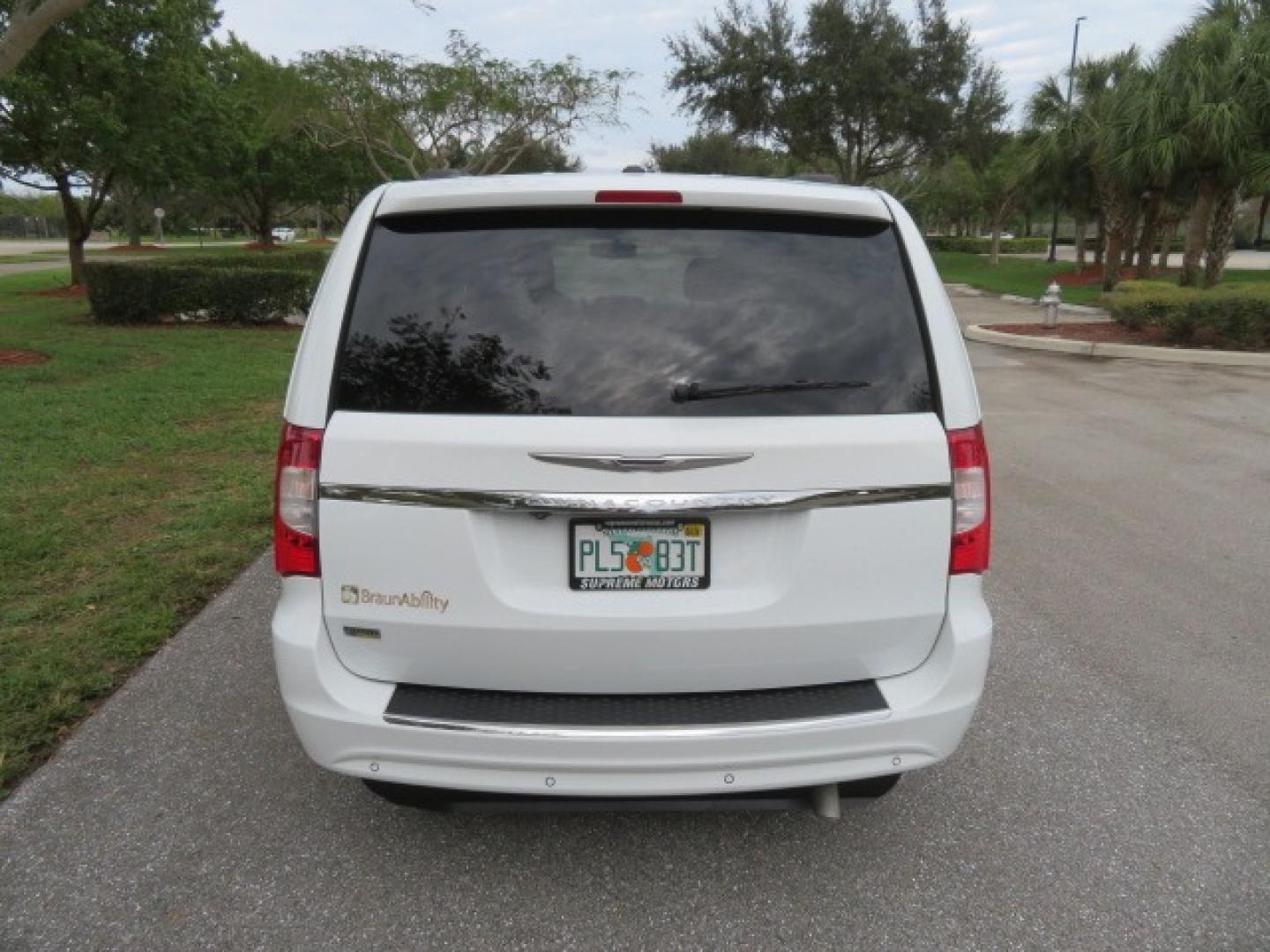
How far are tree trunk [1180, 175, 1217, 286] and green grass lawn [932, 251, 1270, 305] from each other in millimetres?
2627

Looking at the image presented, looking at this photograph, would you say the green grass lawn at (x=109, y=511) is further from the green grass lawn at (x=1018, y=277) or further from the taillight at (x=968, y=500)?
the green grass lawn at (x=1018, y=277)


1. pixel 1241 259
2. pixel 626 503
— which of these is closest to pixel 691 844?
pixel 626 503

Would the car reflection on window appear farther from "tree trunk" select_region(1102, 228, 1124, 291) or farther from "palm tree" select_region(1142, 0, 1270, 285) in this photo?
"tree trunk" select_region(1102, 228, 1124, 291)

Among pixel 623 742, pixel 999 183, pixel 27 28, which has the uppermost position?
pixel 999 183

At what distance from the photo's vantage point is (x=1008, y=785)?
3168 millimetres

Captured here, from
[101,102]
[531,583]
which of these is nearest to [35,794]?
[531,583]

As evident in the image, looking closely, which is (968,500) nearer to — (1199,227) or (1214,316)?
(1214,316)

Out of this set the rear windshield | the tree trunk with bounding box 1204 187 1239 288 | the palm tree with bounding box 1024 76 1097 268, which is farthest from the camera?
the palm tree with bounding box 1024 76 1097 268

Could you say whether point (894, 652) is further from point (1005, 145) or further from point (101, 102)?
point (1005, 145)

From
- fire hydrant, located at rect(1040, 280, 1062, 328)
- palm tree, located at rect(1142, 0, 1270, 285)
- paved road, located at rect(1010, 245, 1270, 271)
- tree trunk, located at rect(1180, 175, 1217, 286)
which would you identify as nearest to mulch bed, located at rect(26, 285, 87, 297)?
fire hydrant, located at rect(1040, 280, 1062, 328)

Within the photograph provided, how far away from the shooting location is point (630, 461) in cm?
222

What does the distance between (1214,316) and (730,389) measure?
14992 mm

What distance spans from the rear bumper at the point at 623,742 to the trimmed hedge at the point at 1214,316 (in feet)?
47.9

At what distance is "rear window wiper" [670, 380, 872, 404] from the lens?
7.61 feet
